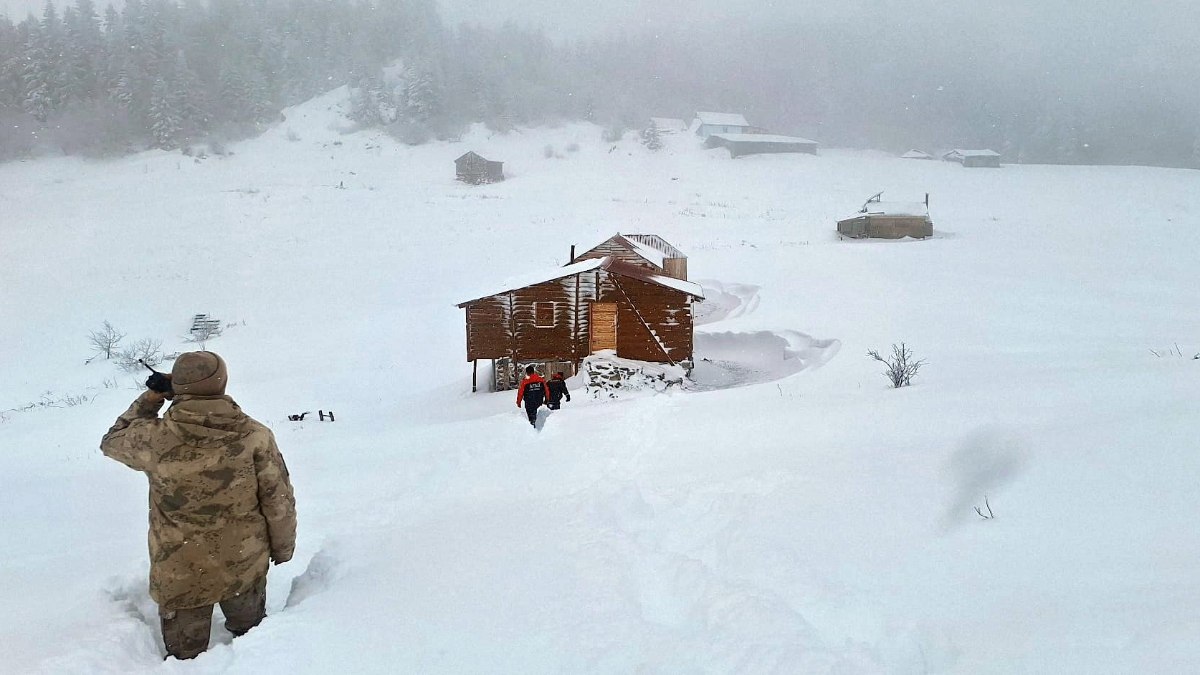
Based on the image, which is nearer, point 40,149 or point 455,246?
point 455,246

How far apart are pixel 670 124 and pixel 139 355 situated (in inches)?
3524

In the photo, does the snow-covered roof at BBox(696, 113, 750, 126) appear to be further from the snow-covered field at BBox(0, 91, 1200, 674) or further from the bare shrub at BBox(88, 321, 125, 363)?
the bare shrub at BBox(88, 321, 125, 363)

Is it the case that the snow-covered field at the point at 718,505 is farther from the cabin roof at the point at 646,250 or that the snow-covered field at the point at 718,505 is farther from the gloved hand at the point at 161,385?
the cabin roof at the point at 646,250

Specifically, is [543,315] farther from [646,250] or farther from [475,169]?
[475,169]

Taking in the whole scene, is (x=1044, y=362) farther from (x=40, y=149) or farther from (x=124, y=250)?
(x=40, y=149)

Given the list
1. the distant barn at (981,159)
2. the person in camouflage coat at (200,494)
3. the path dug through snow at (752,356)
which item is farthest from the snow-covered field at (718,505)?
the distant barn at (981,159)

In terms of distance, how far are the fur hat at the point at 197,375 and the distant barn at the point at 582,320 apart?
14.9m

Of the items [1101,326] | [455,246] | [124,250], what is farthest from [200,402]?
[124,250]

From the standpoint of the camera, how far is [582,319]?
61.9ft

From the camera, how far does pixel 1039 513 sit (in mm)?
4438

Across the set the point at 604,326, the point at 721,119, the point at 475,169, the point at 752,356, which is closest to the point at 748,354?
the point at 752,356

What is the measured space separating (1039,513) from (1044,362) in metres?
8.96

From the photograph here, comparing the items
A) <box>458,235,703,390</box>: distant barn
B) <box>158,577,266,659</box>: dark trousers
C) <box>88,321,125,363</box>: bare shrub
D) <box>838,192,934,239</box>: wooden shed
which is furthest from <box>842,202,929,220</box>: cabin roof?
<box>158,577,266,659</box>: dark trousers

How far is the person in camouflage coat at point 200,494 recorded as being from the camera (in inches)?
146
